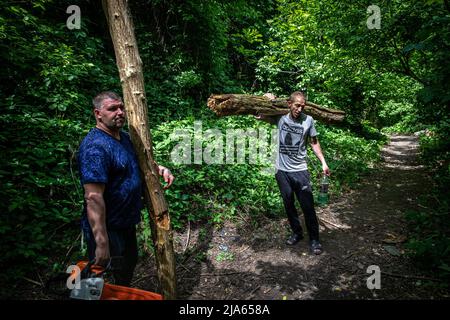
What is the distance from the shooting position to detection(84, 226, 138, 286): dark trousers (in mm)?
2645

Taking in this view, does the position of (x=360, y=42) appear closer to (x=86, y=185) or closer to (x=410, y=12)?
(x=410, y=12)

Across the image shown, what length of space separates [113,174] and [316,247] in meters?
3.26

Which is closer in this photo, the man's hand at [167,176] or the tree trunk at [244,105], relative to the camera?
the man's hand at [167,176]

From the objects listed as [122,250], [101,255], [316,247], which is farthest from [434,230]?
[101,255]

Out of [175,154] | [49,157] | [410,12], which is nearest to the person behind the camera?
[49,157]

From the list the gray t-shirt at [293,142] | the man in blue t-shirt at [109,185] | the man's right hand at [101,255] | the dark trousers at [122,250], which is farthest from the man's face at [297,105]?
the man's right hand at [101,255]

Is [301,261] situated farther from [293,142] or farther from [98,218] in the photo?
[98,218]

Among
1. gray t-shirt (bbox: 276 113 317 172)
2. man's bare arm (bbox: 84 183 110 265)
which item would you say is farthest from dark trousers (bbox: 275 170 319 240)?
man's bare arm (bbox: 84 183 110 265)

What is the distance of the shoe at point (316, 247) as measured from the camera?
13.5 ft

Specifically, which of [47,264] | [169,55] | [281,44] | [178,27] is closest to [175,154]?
[47,264]

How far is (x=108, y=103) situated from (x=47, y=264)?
8.28ft

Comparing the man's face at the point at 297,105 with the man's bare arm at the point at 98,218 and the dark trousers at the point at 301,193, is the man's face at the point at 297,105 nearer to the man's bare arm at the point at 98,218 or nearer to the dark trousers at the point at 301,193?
the dark trousers at the point at 301,193

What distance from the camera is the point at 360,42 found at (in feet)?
23.4

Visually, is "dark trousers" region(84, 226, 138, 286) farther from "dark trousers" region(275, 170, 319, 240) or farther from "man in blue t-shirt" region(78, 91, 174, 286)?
"dark trousers" region(275, 170, 319, 240)
